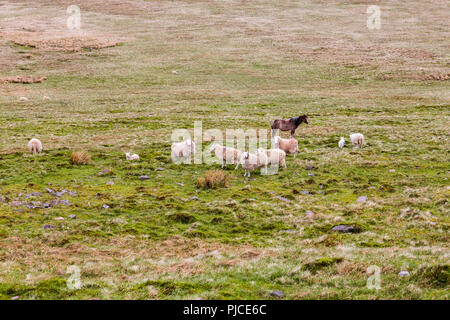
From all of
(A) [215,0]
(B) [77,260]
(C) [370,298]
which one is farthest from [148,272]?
(A) [215,0]

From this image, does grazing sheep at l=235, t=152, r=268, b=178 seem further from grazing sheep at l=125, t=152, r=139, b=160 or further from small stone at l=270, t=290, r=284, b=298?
small stone at l=270, t=290, r=284, b=298

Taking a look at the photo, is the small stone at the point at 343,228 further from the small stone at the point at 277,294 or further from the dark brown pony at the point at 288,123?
the dark brown pony at the point at 288,123

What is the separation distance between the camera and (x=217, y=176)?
18.3 metres

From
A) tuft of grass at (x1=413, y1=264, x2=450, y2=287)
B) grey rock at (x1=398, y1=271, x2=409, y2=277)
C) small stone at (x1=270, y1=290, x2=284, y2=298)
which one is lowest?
small stone at (x1=270, y1=290, x2=284, y2=298)

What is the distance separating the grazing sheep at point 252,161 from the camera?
19516 millimetres

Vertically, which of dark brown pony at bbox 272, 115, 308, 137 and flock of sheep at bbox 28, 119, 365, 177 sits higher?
dark brown pony at bbox 272, 115, 308, 137

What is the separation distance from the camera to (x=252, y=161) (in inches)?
775

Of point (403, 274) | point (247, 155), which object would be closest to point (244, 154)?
point (247, 155)

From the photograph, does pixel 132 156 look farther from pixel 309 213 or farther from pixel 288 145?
pixel 309 213

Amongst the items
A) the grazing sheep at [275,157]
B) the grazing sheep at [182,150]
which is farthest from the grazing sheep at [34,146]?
the grazing sheep at [275,157]

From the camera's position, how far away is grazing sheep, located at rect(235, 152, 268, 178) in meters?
19.5

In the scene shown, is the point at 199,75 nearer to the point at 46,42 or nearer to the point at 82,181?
the point at 46,42

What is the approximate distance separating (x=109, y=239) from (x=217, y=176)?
22.0ft

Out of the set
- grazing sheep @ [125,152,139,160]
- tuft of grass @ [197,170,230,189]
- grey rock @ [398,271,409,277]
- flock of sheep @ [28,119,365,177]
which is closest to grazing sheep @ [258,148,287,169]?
flock of sheep @ [28,119,365,177]
